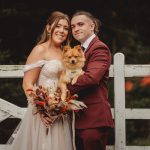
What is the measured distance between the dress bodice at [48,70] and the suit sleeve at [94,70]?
0.36 meters

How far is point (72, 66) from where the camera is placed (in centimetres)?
569

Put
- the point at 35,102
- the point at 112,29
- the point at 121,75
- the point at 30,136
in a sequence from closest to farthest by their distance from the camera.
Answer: the point at 35,102 < the point at 30,136 < the point at 121,75 < the point at 112,29

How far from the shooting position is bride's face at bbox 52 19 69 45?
5953 millimetres

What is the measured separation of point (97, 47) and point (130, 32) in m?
Result: 6.00

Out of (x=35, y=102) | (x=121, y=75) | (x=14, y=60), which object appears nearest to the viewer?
(x=35, y=102)

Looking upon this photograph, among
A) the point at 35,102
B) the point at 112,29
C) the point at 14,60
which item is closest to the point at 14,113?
the point at 35,102

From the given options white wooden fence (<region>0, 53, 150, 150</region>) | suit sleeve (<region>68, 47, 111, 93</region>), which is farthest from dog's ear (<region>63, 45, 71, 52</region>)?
white wooden fence (<region>0, 53, 150, 150</region>)

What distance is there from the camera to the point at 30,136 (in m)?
5.99

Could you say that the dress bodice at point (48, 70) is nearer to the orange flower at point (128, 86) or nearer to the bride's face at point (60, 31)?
the bride's face at point (60, 31)

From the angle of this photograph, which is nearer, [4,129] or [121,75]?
[121,75]

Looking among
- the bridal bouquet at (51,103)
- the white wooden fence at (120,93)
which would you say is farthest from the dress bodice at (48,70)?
the white wooden fence at (120,93)

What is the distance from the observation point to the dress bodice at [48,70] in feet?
19.3

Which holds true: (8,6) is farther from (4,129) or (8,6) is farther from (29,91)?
(29,91)

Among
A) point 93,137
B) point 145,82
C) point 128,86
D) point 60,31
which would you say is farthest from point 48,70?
point 145,82
